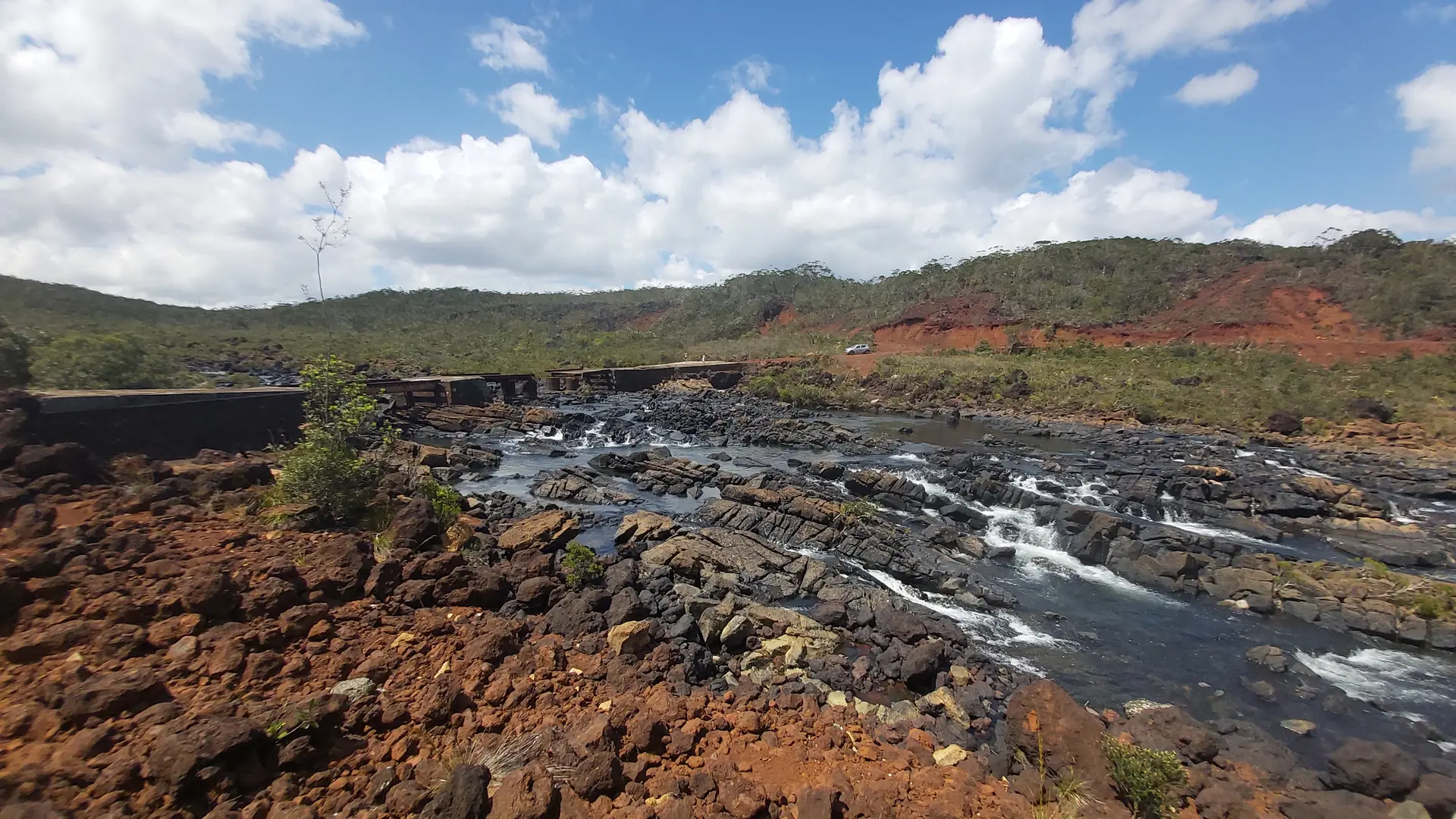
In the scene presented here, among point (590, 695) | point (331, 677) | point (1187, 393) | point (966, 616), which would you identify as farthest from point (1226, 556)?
point (1187, 393)

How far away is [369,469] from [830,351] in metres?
43.3

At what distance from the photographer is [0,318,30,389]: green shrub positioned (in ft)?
44.0

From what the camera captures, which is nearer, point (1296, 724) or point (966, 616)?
point (1296, 724)

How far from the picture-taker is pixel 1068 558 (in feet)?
42.0

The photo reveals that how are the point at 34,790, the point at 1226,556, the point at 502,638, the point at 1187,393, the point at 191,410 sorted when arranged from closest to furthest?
the point at 34,790 < the point at 502,638 < the point at 1226,556 < the point at 191,410 < the point at 1187,393

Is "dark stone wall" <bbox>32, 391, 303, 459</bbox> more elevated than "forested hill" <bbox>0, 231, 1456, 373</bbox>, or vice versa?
"forested hill" <bbox>0, 231, 1456, 373</bbox>

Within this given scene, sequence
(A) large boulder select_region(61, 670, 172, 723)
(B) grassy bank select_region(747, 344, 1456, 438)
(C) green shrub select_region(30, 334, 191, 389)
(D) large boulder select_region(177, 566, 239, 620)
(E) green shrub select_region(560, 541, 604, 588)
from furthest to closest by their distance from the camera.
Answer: (B) grassy bank select_region(747, 344, 1456, 438) → (C) green shrub select_region(30, 334, 191, 389) → (E) green shrub select_region(560, 541, 604, 588) → (D) large boulder select_region(177, 566, 239, 620) → (A) large boulder select_region(61, 670, 172, 723)

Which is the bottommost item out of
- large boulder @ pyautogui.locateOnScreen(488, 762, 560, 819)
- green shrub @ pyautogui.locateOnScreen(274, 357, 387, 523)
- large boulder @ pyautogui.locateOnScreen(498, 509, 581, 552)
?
large boulder @ pyautogui.locateOnScreen(498, 509, 581, 552)

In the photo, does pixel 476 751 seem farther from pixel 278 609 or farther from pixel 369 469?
pixel 369 469

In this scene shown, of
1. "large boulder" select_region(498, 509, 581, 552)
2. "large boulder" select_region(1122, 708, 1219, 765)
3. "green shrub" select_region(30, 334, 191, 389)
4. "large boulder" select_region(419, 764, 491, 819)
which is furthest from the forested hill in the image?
"large boulder" select_region(1122, 708, 1219, 765)

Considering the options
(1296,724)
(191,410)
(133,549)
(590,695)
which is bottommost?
(1296,724)

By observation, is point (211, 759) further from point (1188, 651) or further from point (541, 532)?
point (1188, 651)

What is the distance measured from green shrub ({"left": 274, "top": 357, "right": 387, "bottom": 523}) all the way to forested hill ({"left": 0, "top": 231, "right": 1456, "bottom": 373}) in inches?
597

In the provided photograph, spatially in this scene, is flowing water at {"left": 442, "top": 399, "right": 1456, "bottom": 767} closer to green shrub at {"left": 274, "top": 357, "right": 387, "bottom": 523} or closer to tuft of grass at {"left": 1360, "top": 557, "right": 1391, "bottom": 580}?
tuft of grass at {"left": 1360, "top": 557, "right": 1391, "bottom": 580}
